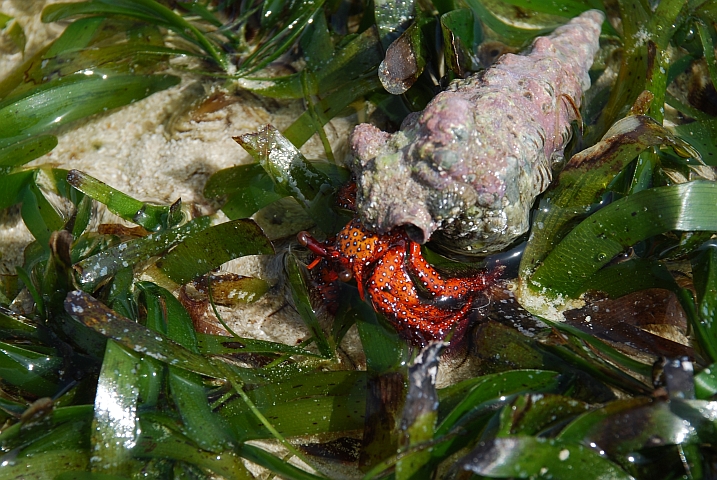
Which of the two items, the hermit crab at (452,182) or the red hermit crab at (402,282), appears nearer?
the hermit crab at (452,182)

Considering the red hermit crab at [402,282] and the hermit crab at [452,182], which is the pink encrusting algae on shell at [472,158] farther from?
the red hermit crab at [402,282]

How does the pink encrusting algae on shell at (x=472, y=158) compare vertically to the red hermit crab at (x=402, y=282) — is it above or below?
above

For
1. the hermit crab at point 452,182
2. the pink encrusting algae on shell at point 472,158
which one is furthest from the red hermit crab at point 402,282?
the pink encrusting algae on shell at point 472,158

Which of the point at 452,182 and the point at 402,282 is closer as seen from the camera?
the point at 452,182

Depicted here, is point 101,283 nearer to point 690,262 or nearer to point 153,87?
point 153,87

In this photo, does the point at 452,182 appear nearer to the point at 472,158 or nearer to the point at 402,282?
the point at 472,158

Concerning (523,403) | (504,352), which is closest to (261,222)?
(504,352)

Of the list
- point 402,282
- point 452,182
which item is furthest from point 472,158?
point 402,282
